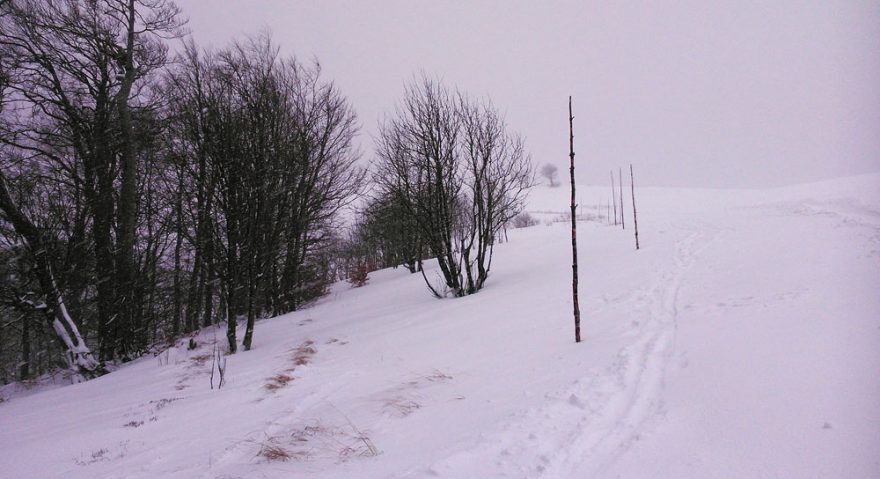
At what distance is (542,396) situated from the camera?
9.51ft

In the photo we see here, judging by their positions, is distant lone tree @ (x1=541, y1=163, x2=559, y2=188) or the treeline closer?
the treeline

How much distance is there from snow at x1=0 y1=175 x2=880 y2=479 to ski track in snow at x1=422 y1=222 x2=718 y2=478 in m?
0.01

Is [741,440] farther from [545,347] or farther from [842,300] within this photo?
[842,300]

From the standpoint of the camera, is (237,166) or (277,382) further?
(237,166)

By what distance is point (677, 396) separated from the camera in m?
2.62

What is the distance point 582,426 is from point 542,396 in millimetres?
498

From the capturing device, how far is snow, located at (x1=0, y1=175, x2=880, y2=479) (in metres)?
2.08

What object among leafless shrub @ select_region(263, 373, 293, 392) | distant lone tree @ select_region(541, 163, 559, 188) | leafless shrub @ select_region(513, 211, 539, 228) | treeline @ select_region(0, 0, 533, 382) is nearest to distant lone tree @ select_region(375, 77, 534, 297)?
treeline @ select_region(0, 0, 533, 382)

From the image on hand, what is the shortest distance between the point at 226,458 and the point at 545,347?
343 cm

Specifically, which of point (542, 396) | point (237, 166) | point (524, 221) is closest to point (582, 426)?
point (542, 396)

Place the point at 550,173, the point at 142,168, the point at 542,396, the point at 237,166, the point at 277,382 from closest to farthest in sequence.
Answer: the point at 542,396, the point at 277,382, the point at 237,166, the point at 142,168, the point at 550,173

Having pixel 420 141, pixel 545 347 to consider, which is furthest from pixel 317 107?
pixel 545 347

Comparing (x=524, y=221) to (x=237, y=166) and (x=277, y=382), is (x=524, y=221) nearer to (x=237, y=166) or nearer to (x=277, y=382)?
(x=237, y=166)

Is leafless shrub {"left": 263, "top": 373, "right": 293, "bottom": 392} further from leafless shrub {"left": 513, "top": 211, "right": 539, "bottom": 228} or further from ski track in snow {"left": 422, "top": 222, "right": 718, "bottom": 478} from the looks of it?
leafless shrub {"left": 513, "top": 211, "right": 539, "bottom": 228}
